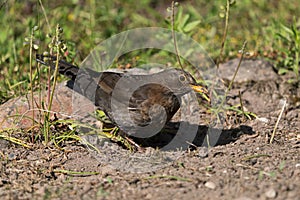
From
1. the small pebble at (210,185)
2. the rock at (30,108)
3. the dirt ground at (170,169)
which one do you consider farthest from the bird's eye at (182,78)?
the small pebble at (210,185)

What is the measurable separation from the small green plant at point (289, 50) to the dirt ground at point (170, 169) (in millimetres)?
985

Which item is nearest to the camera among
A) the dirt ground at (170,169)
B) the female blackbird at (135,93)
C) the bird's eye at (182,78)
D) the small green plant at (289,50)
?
the dirt ground at (170,169)

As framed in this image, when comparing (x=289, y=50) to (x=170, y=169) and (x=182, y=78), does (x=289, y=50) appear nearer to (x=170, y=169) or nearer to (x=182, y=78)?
(x=182, y=78)

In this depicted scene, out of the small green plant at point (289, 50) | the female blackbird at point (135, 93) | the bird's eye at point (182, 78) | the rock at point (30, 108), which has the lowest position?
the rock at point (30, 108)

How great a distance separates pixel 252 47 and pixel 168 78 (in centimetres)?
Answer: 254

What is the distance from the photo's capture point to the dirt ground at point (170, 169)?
4504 millimetres

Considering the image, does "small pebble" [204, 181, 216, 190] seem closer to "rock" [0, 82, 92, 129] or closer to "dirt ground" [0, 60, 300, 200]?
"dirt ground" [0, 60, 300, 200]

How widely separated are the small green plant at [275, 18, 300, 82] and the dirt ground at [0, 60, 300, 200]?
985 millimetres

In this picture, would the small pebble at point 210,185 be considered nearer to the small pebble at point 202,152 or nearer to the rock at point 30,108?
the small pebble at point 202,152

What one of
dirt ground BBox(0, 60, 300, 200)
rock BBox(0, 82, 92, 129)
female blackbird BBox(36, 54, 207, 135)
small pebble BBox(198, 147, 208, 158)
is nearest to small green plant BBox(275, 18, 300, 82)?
dirt ground BBox(0, 60, 300, 200)

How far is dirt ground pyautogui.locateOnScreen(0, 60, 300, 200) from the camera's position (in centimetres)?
450

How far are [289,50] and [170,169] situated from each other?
2.93 metres

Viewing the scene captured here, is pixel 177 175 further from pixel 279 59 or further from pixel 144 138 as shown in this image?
pixel 279 59

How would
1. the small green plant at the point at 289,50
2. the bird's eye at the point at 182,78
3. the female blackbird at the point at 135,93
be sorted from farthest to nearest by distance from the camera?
the small green plant at the point at 289,50
the bird's eye at the point at 182,78
the female blackbird at the point at 135,93
